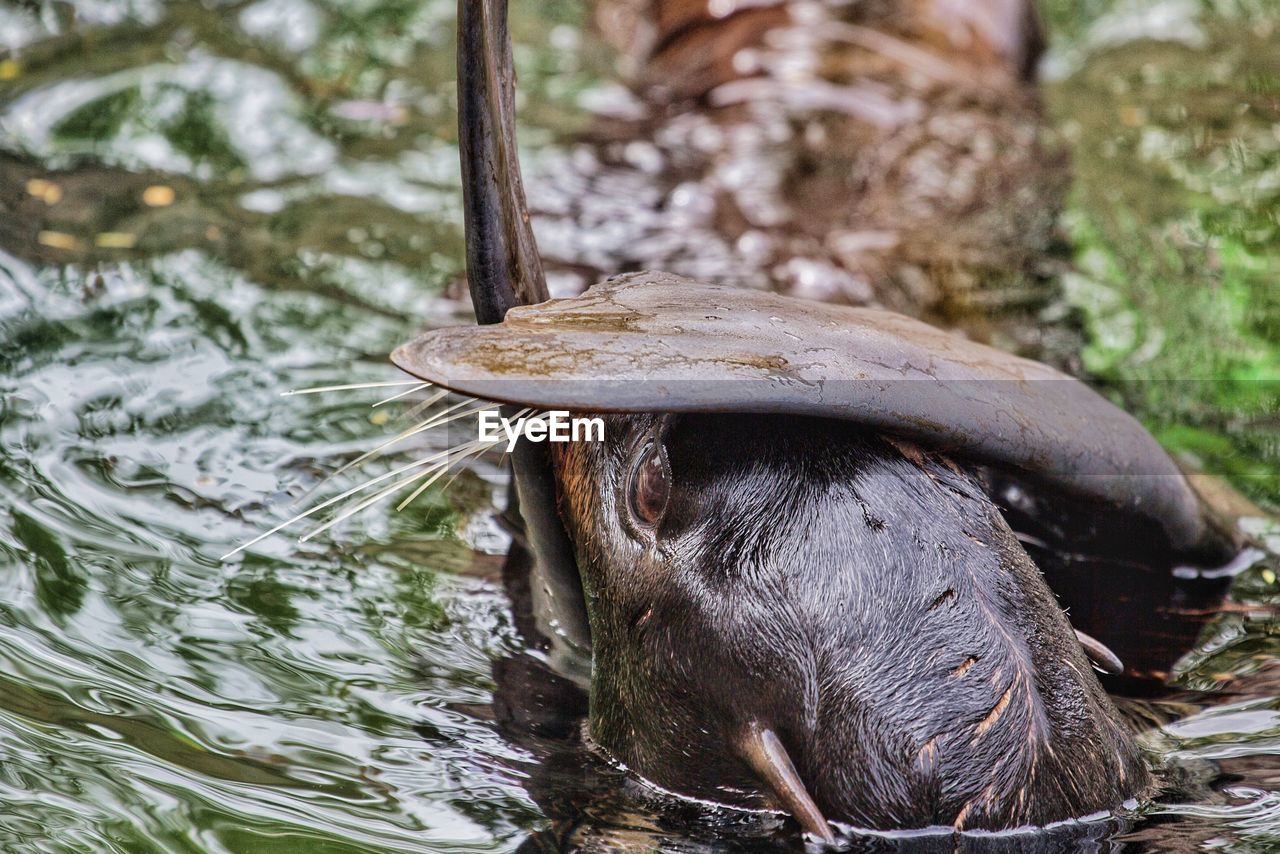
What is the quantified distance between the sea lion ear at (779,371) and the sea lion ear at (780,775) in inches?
19.5

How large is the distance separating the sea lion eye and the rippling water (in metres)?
0.47

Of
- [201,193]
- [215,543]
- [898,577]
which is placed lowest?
[215,543]

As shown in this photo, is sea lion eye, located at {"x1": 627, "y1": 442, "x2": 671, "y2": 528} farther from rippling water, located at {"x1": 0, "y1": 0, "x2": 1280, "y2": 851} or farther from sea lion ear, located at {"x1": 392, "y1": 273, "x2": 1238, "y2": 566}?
rippling water, located at {"x1": 0, "y1": 0, "x2": 1280, "y2": 851}

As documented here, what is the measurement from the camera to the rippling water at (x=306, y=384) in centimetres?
261

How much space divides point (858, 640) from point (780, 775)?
0.75 ft

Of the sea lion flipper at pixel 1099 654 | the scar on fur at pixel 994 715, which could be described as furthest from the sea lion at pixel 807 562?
the sea lion flipper at pixel 1099 654

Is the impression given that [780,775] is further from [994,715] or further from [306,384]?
[306,384]

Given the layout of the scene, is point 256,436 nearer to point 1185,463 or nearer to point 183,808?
point 183,808

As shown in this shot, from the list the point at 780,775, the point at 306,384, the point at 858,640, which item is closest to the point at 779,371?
the point at 858,640

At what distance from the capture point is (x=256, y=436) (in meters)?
3.81

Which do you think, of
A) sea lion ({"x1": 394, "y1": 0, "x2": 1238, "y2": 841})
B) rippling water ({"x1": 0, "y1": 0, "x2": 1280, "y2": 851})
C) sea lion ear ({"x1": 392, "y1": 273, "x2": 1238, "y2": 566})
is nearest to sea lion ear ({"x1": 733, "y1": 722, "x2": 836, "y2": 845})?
sea lion ({"x1": 394, "y1": 0, "x2": 1238, "y2": 841})

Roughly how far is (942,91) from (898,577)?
3.85 m

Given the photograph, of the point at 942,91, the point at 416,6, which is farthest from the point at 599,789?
the point at 416,6

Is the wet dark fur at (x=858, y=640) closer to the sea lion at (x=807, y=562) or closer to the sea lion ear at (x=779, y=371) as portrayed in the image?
the sea lion at (x=807, y=562)
